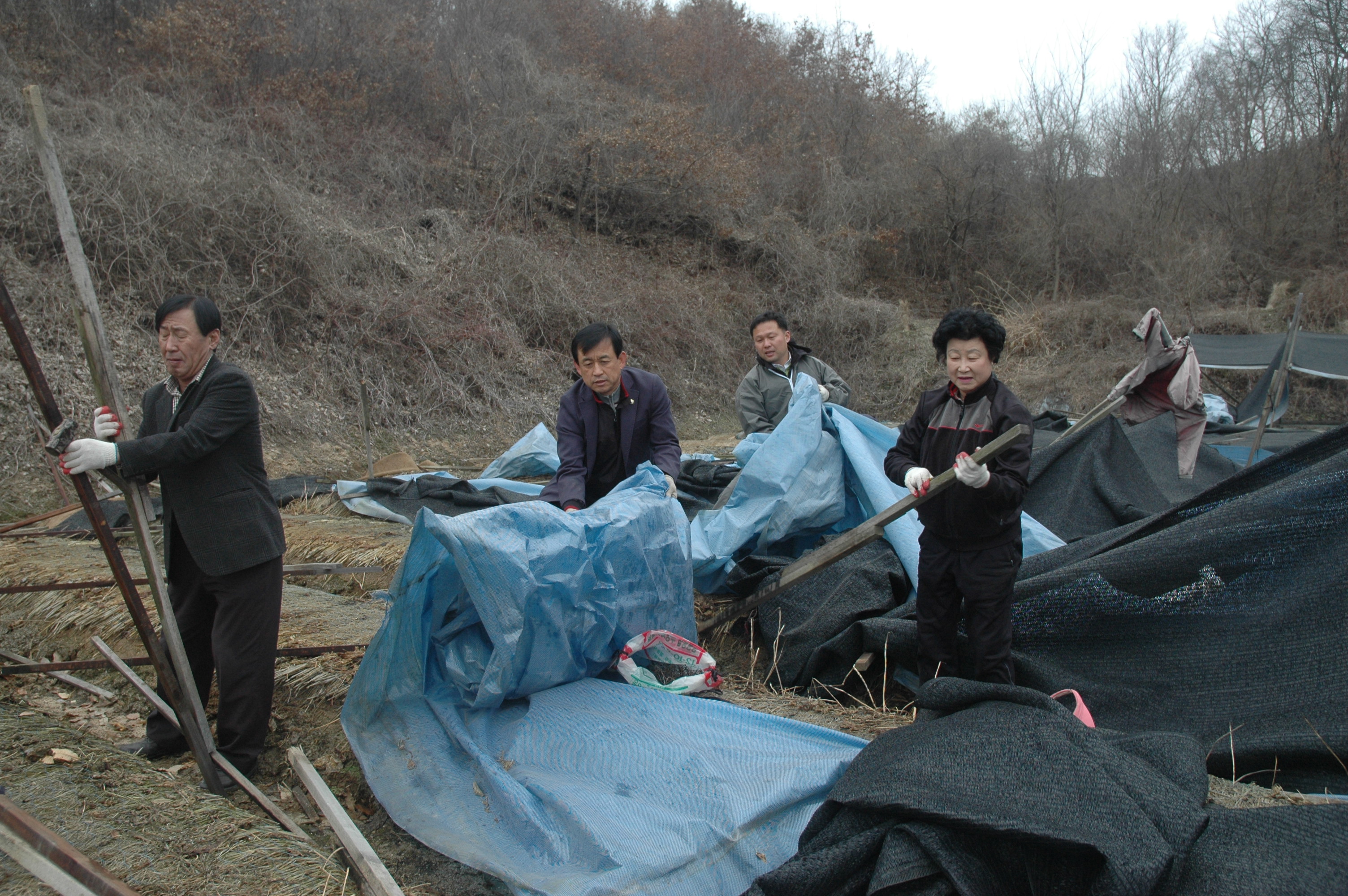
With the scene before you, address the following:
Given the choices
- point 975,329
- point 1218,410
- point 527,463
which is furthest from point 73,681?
point 1218,410

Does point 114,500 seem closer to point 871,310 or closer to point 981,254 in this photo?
point 871,310

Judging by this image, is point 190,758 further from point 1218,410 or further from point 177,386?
point 1218,410

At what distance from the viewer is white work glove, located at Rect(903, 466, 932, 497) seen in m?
2.60

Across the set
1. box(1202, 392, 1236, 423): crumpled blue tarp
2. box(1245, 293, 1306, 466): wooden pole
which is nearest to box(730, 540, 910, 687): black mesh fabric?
box(1245, 293, 1306, 466): wooden pole

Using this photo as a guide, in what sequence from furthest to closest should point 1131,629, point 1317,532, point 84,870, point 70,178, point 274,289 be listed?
point 274,289 < point 70,178 < point 1131,629 < point 1317,532 < point 84,870

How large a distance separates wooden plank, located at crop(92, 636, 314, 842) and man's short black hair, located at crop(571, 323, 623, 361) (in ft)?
5.88

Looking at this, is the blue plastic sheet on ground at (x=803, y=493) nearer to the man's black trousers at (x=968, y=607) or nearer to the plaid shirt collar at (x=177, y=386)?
the man's black trousers at (x=968, y=607)

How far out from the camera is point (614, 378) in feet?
11.0

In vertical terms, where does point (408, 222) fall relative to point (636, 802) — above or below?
above

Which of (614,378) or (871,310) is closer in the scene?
(614,378)

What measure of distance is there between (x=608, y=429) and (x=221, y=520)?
1453 mm

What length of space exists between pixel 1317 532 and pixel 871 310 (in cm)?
1295

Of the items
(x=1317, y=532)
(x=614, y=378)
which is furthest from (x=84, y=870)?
(x=1317, y=532)

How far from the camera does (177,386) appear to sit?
2.67 meters
